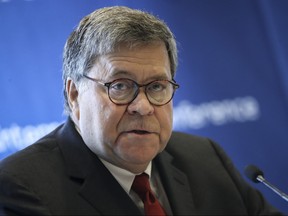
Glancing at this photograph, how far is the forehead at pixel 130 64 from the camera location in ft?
4.33

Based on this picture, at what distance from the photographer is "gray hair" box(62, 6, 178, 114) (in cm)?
134

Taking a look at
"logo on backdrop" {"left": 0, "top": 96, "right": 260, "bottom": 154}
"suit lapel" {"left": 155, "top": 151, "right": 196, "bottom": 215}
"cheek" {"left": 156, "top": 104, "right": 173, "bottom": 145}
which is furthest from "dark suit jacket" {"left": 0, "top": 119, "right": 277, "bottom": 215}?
"logo on backdrop" {"left": 0, "top": 96, "right": 260, "bottom": 154}

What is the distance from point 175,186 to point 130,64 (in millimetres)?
558

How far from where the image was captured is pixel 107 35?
134cm

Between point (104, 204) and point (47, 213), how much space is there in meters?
0.20

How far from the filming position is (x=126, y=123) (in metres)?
1.28

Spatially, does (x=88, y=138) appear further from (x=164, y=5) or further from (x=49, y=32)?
(x=164, y=5)

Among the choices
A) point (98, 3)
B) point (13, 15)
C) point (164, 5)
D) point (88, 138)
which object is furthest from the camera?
point (164, 5)

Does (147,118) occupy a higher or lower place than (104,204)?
higher

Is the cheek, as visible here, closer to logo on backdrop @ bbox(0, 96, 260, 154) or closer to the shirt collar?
the shirt collar

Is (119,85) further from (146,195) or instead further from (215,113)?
(215,113)

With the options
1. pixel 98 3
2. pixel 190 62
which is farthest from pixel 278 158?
pixel 98 3

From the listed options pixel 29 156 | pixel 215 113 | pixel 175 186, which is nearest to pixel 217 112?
pixel 215 113

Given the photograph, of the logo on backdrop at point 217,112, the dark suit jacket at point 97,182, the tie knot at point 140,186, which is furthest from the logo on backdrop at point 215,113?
the tie knot at point 140,186
